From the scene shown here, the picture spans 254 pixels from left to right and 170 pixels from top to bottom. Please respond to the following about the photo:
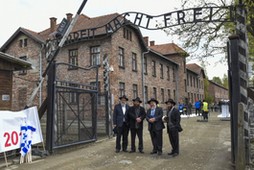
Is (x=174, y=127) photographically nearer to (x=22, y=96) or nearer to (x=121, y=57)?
(x=121, y=57)

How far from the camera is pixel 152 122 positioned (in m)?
9.15

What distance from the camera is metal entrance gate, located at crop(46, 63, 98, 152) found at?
9539 mm

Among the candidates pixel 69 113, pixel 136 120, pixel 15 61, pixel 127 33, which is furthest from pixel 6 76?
pixel 127 33

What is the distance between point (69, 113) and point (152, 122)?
11.5 ft

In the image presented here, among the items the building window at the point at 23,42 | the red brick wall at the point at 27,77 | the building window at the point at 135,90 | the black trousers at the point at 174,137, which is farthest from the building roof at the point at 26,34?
the black trousers at the point at 174,137

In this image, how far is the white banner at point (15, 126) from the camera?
784 cm

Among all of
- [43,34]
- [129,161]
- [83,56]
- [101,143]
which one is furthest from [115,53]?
[129,161]

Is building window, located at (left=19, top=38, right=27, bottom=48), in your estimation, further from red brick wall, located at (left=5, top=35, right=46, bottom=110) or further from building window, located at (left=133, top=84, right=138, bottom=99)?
building window, located at (left=133, top=84, right=138, bottom=99)

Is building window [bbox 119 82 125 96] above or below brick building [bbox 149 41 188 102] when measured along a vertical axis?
below

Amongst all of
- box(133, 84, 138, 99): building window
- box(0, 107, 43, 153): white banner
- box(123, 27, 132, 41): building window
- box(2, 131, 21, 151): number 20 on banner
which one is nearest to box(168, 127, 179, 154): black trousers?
box(0, 107, 43, 153): white banner

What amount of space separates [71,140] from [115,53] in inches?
520

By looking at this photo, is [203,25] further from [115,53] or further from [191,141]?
[115,53]

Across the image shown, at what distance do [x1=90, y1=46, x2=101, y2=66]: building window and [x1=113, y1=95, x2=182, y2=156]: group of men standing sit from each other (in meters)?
14.0

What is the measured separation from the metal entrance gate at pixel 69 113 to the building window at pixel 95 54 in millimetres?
11533
